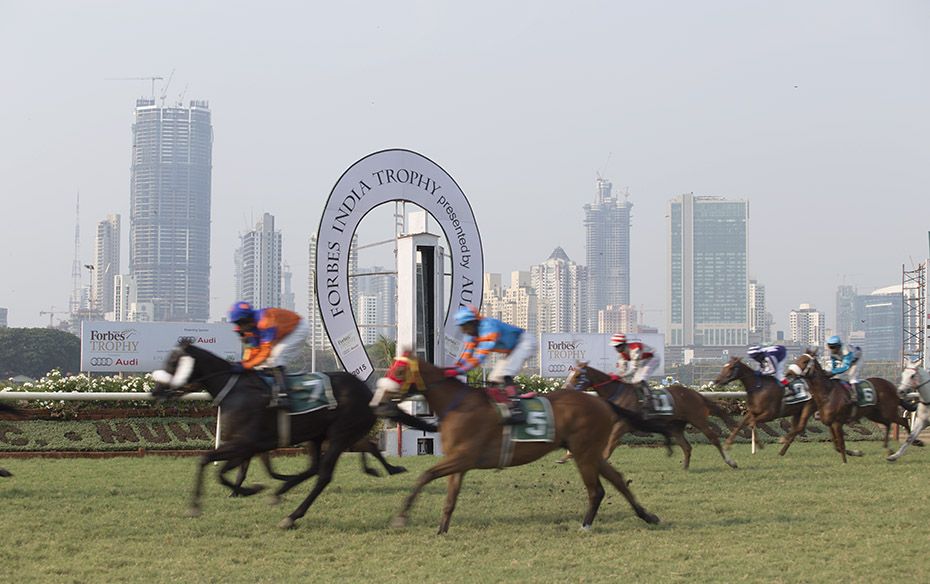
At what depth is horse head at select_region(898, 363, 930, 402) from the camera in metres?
12.9

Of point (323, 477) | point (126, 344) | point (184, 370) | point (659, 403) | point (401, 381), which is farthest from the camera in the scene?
point (126, 344)

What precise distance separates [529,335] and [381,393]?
1.78m

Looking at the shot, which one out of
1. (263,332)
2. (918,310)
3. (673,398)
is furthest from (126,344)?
(918,310)

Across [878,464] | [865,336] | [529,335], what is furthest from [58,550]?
[865,336]

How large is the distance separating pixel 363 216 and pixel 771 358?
18.8ft

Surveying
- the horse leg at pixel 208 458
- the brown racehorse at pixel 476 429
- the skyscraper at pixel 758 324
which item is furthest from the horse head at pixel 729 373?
the skyscraper at pixel 758 324

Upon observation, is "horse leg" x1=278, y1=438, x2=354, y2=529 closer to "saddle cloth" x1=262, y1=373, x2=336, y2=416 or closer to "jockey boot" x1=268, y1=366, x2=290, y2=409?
"saddle cloth" x1=262, y1=373, x2=336, y2=416

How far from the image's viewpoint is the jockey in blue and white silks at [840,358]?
13117 millimetres

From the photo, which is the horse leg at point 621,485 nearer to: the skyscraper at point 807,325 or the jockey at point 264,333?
the jockey at point 264,333

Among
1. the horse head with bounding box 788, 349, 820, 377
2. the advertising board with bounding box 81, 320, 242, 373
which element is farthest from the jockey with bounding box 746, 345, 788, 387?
the advertising board with bounding box 81, 320, 242, 373

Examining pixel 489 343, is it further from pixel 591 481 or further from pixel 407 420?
pixel 591 481

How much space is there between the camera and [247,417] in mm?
7250

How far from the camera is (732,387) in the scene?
21.5 m

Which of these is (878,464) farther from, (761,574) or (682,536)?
(761,574)
